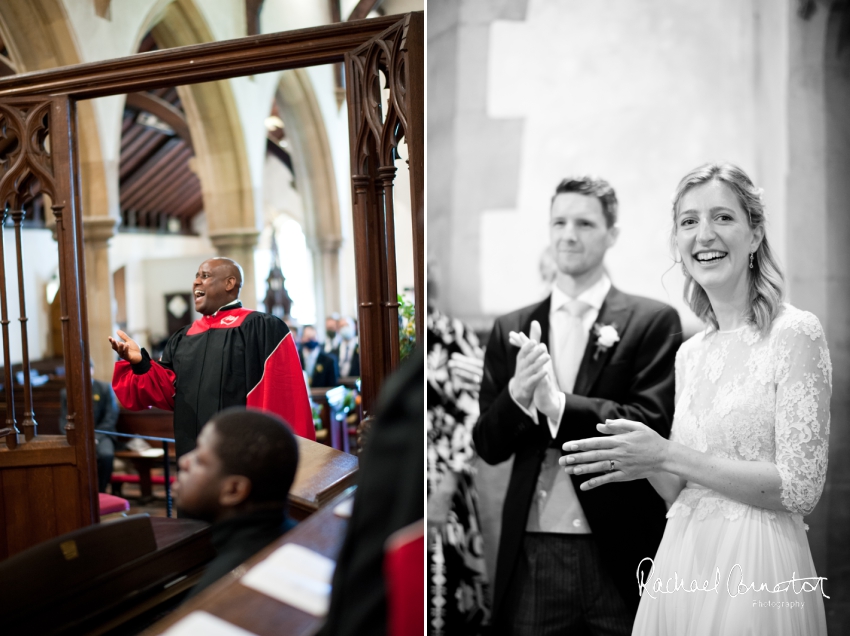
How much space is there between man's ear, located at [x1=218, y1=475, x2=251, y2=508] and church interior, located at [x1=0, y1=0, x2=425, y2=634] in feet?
0.43

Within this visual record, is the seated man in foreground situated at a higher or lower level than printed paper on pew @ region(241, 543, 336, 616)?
higher

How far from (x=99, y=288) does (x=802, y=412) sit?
6.70m

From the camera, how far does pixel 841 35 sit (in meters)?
1.92

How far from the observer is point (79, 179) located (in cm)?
301

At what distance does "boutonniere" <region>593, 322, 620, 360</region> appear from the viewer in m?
2.04

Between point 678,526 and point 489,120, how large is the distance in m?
1.25

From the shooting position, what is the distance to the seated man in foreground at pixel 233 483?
1487 mm

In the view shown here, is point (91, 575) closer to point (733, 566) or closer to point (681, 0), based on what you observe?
point (733, 566)

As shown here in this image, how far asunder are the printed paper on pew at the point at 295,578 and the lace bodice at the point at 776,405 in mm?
1088

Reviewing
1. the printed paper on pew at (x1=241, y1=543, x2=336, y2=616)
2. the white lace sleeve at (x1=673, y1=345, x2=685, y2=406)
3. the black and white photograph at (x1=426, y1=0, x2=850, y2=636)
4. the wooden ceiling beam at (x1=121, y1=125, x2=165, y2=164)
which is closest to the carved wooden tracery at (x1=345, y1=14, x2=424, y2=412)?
the black and white photograph at (x1=426, y1=0, x2=850, y2=636)

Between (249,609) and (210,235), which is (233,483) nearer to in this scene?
(249,609)

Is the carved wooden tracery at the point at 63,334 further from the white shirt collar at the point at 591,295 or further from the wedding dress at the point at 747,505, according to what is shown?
the wedding dress at the point at 747,505

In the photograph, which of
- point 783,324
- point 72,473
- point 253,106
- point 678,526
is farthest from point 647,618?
point 253,106

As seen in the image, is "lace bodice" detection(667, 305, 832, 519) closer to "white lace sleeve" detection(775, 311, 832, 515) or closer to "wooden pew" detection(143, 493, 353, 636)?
"white lace sleeve" detection(775, 311, 832, 515)
